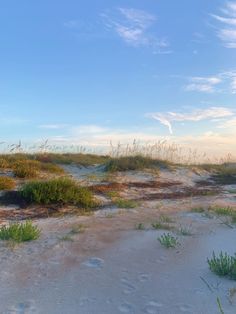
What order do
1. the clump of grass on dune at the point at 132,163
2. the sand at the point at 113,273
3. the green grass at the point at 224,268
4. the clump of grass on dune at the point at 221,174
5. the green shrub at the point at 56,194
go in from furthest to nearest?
the clump of grass on dune at the point at 221,174
the clump of grass on dune at the point at 132,163
the green shrub at the point at 56,194
the green grass at the point at 224,268
the sand at the point at 113,273

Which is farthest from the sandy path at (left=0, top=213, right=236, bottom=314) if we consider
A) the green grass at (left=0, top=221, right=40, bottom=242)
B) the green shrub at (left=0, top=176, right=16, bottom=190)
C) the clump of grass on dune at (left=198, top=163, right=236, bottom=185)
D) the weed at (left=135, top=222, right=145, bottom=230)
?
the clump of grass on dune at (left=198, top=163, right=236, bottom=185)

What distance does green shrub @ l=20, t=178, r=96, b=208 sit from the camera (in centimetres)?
823

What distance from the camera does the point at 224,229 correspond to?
20.6ft

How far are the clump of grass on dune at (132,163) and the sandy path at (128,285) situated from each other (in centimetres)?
926

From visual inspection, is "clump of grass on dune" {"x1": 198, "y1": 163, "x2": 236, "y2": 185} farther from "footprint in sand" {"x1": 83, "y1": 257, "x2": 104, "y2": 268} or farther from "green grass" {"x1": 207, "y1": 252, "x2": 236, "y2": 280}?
"green grass" {"x1": 207, "y1": 252, "x2": 236, "y2": 280}

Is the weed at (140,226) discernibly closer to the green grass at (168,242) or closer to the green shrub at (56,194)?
the green grass at (168,242)

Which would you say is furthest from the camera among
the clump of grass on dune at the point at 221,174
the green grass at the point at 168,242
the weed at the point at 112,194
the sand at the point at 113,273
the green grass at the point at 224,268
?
the clump of grass on dune at the point at 221,174

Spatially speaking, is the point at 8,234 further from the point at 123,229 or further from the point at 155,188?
the point at 155,188

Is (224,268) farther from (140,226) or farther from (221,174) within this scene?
(221,174)

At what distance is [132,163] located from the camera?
48.6 feet

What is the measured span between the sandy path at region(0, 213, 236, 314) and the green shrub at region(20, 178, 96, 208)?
320 cm

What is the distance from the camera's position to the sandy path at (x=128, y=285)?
3402 mm

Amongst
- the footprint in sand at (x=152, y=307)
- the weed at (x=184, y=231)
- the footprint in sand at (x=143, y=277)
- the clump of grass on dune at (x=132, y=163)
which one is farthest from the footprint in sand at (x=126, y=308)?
the clump of grass on dune at (x=132, y=163)

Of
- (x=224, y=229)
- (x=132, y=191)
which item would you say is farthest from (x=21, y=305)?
(x=132, y=191)
